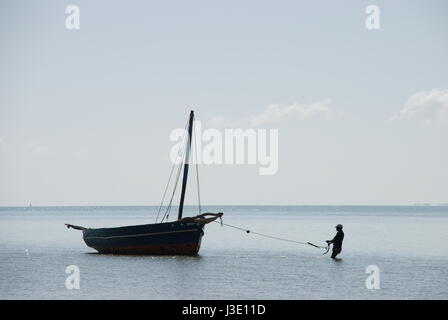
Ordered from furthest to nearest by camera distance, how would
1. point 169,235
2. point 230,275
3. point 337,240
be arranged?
point 169,235
point 337,240
point 230,275

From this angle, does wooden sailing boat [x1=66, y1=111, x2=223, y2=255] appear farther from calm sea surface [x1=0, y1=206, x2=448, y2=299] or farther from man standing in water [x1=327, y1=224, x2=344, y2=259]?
man standing in water [x1=327, y1=224, x2=344, y2=259]

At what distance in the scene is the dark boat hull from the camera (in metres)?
40.5

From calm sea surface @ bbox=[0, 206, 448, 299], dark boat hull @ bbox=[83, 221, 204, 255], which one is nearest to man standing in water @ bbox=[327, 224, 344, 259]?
calm sea surface @ bbox=[0, 206, 448, 299]

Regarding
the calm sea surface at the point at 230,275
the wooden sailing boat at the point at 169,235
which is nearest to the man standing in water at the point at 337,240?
the calm sea surface at the point at 230,275

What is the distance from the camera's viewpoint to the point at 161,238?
40875 mm

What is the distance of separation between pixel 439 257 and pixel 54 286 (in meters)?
26.2

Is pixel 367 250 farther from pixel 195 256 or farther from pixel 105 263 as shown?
pixel 105 263

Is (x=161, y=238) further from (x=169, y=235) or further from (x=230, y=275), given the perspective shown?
(x=230, y=275)

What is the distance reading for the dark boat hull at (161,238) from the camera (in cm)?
4053

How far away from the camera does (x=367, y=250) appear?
5119cm

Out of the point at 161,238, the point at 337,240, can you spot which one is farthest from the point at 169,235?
the point at 337,240

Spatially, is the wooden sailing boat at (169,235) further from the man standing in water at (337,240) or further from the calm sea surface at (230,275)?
the man standing in water at (337,240)

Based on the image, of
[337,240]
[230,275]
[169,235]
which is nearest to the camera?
[230,275]
